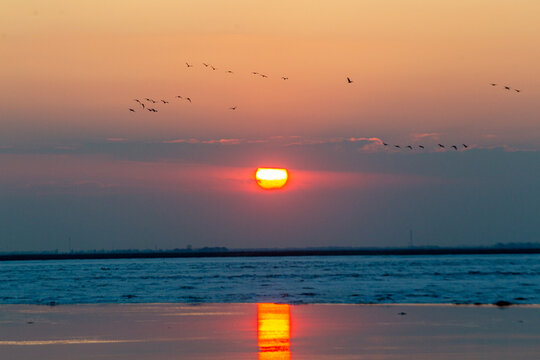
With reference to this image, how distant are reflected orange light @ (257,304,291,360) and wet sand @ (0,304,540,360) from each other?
3 cm

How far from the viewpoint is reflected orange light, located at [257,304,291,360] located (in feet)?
74.7

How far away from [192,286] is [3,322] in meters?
26.5

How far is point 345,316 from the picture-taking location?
1313 inches

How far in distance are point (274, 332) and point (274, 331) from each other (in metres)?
0.30

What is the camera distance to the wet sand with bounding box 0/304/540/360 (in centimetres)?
2305

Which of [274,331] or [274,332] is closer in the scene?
[274,332]

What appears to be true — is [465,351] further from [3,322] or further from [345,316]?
[3,322]

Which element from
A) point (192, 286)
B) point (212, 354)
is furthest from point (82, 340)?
point (192, 286)

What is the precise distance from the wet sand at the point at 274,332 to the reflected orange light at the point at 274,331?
3 centimetres

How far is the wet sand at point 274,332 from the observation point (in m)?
23.0

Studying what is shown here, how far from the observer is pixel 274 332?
2783 cm

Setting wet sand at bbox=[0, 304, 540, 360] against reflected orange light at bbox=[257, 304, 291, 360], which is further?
wet sand at bbox=[0, 304, 540, 360]

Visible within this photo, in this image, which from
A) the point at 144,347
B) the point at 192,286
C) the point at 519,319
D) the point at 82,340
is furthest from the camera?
the point at 192,286

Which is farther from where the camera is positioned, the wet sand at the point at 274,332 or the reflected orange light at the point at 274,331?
the wet sand at the point at 274,332
